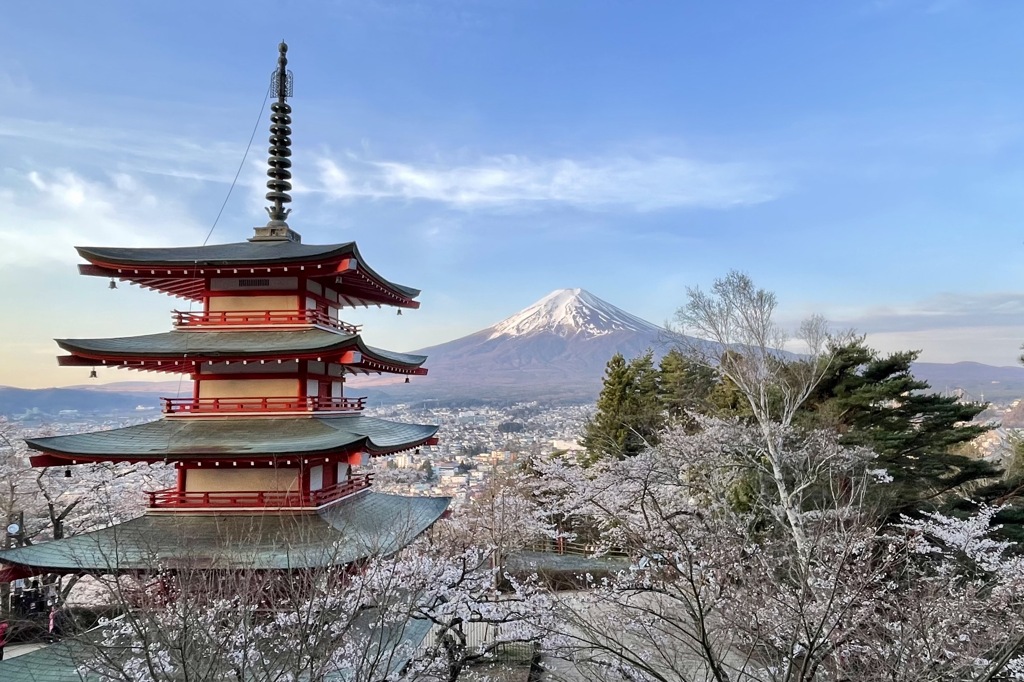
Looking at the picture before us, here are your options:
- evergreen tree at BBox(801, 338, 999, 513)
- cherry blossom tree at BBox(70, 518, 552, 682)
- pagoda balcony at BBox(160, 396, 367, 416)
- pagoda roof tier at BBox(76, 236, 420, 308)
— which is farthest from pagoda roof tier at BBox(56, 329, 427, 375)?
evergreen tree at BBox(801, 338, 999, 513)

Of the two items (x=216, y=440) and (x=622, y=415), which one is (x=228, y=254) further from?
(x=622, y=415)

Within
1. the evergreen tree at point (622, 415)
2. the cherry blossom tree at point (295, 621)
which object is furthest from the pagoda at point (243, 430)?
the evergreen tree at point (622, 415)

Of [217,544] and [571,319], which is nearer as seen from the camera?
[217,544]

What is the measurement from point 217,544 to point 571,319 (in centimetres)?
6461

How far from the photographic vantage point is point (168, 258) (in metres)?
9.35

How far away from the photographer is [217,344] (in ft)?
30.0

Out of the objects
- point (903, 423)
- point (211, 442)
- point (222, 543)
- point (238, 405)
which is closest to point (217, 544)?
point (222, 543)

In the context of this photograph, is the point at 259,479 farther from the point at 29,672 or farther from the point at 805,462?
the point at 805,462

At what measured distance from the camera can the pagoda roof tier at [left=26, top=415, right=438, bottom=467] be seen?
26.7ft

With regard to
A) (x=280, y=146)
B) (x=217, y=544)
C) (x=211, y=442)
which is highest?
(x=280, y=146)

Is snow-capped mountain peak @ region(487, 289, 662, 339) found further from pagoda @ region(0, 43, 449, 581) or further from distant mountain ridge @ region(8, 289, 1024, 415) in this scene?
pagoda @ region(0, 43, 449, 581)

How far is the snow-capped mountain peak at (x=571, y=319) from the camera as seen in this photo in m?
63.8

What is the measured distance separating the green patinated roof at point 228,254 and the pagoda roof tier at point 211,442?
8.89ft

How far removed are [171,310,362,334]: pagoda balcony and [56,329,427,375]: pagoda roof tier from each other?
174 millimetres
